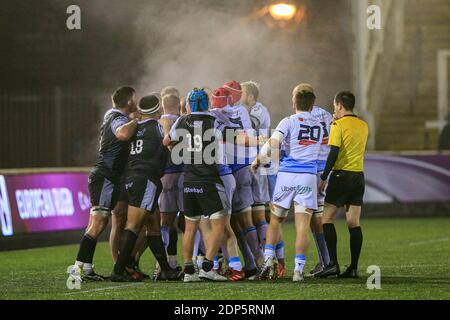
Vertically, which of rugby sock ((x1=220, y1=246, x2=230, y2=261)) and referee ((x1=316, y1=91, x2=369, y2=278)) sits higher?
referee ((x1=316, y1=91, x2=369, y2=278))

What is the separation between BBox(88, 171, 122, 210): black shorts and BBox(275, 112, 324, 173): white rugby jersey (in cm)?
171

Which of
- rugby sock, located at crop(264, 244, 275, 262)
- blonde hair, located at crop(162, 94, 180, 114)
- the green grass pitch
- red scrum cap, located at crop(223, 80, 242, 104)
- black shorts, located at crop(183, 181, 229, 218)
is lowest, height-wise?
the green grass pitch

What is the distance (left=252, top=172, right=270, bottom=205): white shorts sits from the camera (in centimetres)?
1233

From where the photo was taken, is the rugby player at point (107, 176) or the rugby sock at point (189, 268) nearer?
the rugby sock at point (189, 268)

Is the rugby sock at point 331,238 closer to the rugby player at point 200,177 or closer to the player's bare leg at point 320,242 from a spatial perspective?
the player's bare leg at point 320,242

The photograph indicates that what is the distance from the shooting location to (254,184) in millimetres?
12312

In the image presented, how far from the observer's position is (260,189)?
12391 mm

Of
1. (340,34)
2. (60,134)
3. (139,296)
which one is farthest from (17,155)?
(139,296)

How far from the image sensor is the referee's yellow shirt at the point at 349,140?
11.5 m

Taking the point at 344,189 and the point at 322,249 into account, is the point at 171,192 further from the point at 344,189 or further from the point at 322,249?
the point at 344,189

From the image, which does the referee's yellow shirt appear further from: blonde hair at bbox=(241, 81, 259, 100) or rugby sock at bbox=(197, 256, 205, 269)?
rugby sock at bbox=(197, 256, 205, 269)

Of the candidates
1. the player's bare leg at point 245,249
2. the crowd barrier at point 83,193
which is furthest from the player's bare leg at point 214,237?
the crowd barrier at point 83,193

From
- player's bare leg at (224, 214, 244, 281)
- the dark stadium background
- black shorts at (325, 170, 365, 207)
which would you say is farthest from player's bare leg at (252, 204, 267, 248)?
the dark stadium background

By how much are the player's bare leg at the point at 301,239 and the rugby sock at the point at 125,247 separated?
5.16 feet
